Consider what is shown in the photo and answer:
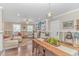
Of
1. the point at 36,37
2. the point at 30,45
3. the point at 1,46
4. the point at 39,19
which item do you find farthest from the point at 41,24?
Answer: the point at 1,46

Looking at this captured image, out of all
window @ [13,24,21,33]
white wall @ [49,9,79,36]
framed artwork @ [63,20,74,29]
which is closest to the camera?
window @ [13,24,21,33]

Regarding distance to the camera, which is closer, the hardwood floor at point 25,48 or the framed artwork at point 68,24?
the hardwood floor at point 25,48

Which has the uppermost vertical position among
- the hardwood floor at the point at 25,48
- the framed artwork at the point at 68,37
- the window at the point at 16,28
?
the window at the point at 16,28

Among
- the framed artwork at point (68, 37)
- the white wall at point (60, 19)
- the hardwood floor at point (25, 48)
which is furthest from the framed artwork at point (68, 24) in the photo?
the hardwood floor at point (25, 48)

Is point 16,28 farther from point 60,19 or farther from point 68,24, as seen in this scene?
point 68,24

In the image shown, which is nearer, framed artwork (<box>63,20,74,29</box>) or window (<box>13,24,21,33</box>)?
window (<box>13,24,21,33</box>)

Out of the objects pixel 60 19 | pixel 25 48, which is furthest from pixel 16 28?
pixel 60 19

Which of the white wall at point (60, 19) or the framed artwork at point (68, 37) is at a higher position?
the white wall at point (60, 19)

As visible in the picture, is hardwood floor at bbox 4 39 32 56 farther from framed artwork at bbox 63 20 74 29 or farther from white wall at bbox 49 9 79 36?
framed artwork at bbox 63 20 74 29

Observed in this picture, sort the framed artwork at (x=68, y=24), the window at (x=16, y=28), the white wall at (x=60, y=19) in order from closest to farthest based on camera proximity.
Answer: the window at (x=16, y=28) < the white wall at (x=60, y=19) < the framed artwork at (x=68, y=24)

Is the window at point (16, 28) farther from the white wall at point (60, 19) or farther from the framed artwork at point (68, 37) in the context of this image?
the framed artwork at point (68, 37)

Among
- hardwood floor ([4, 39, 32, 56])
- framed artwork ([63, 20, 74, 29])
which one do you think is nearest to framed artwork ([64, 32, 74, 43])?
framed artwork ([63, 20, 74, 29])

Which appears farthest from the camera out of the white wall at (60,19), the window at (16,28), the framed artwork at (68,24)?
the framed artwork at (68,24)

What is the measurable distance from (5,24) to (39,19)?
2.96 feet
